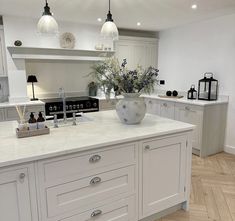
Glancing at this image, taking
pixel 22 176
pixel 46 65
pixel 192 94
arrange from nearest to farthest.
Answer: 1. pixel 22 176
2. pixel 192 94
3. pixel 46 65

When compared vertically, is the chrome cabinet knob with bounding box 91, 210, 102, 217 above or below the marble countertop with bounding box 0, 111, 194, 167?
below

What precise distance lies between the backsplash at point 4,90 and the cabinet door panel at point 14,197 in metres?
3.23

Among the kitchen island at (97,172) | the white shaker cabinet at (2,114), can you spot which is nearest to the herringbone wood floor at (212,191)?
the kitchen island at (97,172)

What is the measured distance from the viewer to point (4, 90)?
4.24 meters

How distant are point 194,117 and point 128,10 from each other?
208cm

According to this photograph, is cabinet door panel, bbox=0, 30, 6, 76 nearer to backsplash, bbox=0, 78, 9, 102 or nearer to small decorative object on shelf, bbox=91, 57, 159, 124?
backsplash, bbox=0, 78, 9, 102

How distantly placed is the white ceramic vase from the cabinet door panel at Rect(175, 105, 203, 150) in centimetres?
182

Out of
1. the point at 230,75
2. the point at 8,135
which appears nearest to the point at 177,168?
the point at 8,135

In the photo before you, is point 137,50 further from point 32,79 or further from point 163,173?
point 163,173

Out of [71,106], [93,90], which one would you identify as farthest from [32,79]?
[93,90]

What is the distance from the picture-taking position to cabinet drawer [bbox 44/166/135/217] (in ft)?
5.20

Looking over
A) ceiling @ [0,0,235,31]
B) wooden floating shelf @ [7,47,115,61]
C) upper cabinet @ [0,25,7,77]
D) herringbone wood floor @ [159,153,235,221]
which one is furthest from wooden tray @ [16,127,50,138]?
upper cabinet @ [0,25,7,77]

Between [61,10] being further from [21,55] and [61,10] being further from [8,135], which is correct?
[8,135]

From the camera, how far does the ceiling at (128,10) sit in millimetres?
3017
